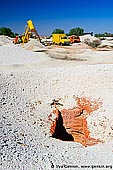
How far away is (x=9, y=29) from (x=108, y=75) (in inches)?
2469

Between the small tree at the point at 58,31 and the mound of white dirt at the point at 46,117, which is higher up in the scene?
the small tree at the point at 58,31

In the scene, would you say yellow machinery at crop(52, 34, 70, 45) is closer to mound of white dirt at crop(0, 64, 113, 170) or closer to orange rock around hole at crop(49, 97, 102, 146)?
mound of white dirt at crop(0, 64, 113, 170)

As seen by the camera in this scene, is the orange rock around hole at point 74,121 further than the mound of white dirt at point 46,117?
Yes

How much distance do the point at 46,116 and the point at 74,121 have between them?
155 cm

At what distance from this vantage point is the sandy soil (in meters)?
9.03

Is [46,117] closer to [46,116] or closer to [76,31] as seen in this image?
[46,116]

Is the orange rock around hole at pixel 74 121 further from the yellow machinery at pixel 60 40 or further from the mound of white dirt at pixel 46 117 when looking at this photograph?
the yellow machinery at pixel 60 40

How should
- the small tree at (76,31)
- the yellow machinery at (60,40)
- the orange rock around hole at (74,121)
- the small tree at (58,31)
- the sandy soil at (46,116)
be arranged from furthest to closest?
the small tree at (76,31), the small tree at (58,31), the yellow machinery at (60,40), the orange rock around hole at (74,121), the sandy soil at (46,116)

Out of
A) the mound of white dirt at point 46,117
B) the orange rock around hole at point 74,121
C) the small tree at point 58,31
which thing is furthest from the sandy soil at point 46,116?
the small tree at point 58,31

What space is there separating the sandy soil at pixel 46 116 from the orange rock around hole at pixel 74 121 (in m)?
0.33

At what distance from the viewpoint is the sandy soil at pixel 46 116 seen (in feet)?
29.6

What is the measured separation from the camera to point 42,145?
1049 cm

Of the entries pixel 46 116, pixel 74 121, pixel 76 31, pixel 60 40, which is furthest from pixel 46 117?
pixel 76 31

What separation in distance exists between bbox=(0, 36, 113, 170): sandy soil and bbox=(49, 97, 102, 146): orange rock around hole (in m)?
0.33
